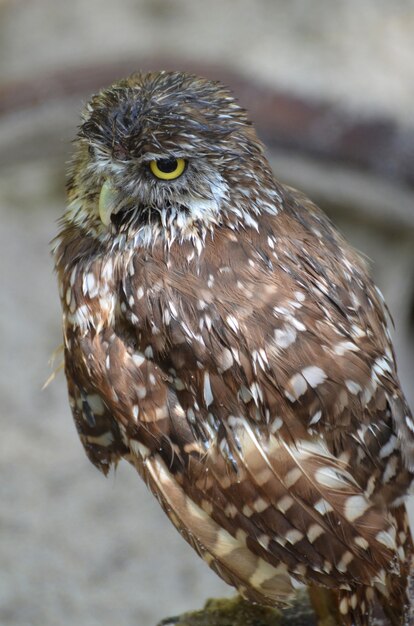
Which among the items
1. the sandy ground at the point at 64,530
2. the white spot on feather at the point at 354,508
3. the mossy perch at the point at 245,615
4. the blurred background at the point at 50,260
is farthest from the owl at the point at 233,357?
the blurred background at the point at 50,260

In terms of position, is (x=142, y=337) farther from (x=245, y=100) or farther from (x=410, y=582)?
(x=245, y=100)

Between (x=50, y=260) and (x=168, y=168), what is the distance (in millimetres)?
4340

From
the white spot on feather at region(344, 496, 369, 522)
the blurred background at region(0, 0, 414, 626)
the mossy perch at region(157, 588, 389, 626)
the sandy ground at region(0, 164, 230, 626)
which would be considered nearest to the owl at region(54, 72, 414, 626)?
the white spot on feather at region(344, 496, 369, 522)

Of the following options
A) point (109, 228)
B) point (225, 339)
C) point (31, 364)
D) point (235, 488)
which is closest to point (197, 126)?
point (109, 228)

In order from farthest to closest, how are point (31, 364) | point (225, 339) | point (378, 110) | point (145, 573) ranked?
point (31, 364)
point (378, 110)
point (145, 573)
point (225, 339)

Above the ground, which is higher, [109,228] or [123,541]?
[109,228]

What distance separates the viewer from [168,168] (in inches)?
103

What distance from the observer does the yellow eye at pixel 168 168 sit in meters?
2.61

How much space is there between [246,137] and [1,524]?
3.26 metres

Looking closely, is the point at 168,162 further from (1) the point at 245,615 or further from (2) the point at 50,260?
(2) the point at 50,260

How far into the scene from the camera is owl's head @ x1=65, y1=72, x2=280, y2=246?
2.60 meters

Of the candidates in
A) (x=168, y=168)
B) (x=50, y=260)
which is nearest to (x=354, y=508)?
(x=168, y=168)

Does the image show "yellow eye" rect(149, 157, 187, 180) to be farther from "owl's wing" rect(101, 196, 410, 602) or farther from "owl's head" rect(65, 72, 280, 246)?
"owl's wing" rect(101, 196, 410, 602)

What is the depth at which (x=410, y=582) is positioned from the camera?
290cm
